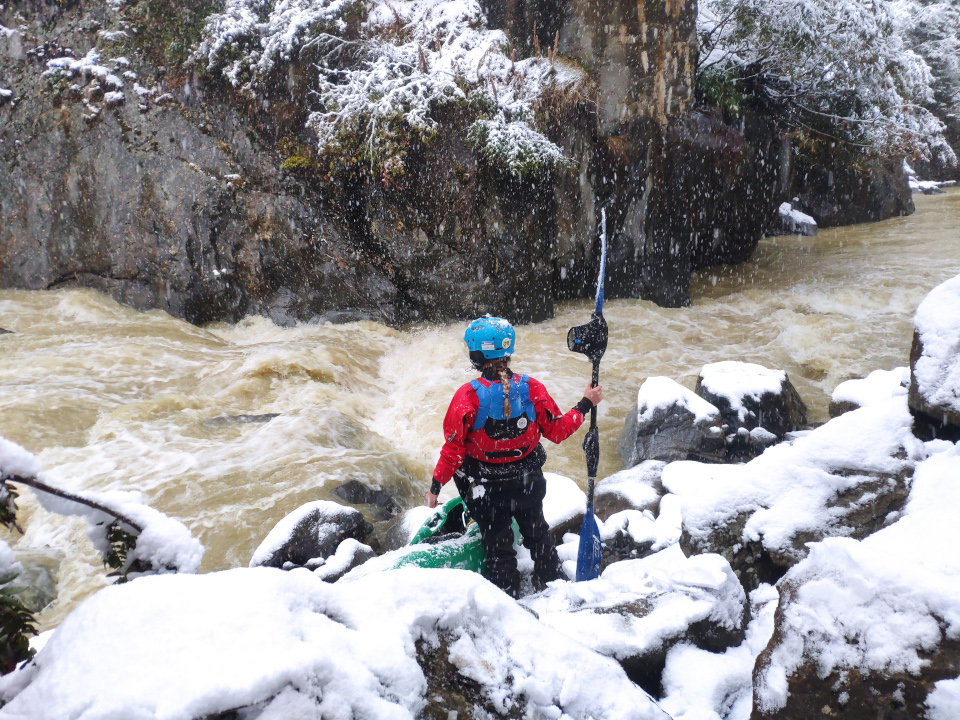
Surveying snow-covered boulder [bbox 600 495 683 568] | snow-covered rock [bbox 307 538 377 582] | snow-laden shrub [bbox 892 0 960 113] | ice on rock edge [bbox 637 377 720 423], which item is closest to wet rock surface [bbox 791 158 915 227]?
snow-laden shrub [bbox 892 0 960 113]

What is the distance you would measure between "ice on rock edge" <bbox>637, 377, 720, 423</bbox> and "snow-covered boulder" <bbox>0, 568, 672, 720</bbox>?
12.2ft

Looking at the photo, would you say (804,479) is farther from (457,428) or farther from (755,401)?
(755,401)

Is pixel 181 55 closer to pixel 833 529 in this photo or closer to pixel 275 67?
pixel 275 67

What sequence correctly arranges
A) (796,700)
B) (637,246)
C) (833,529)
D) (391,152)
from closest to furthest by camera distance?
(796,700) < (833,529) < (391,152) < (637,246)

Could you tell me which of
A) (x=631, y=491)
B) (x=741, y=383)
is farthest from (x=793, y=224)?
(x=631, y=491)

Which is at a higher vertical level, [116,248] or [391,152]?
[391,152]

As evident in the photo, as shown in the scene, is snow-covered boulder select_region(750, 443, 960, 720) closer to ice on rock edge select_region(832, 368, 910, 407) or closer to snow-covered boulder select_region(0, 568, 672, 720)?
snow-covered boulder select_region(0, 568, 672, 720)

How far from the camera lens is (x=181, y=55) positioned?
858cm

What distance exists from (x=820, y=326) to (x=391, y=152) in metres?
6.36

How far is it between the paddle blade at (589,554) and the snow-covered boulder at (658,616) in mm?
507

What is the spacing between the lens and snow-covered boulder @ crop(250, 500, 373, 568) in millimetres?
3510

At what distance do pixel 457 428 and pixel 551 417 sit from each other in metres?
0.47

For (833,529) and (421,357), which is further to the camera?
(421,357)

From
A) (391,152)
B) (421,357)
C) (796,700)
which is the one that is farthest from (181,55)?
(796,700)
